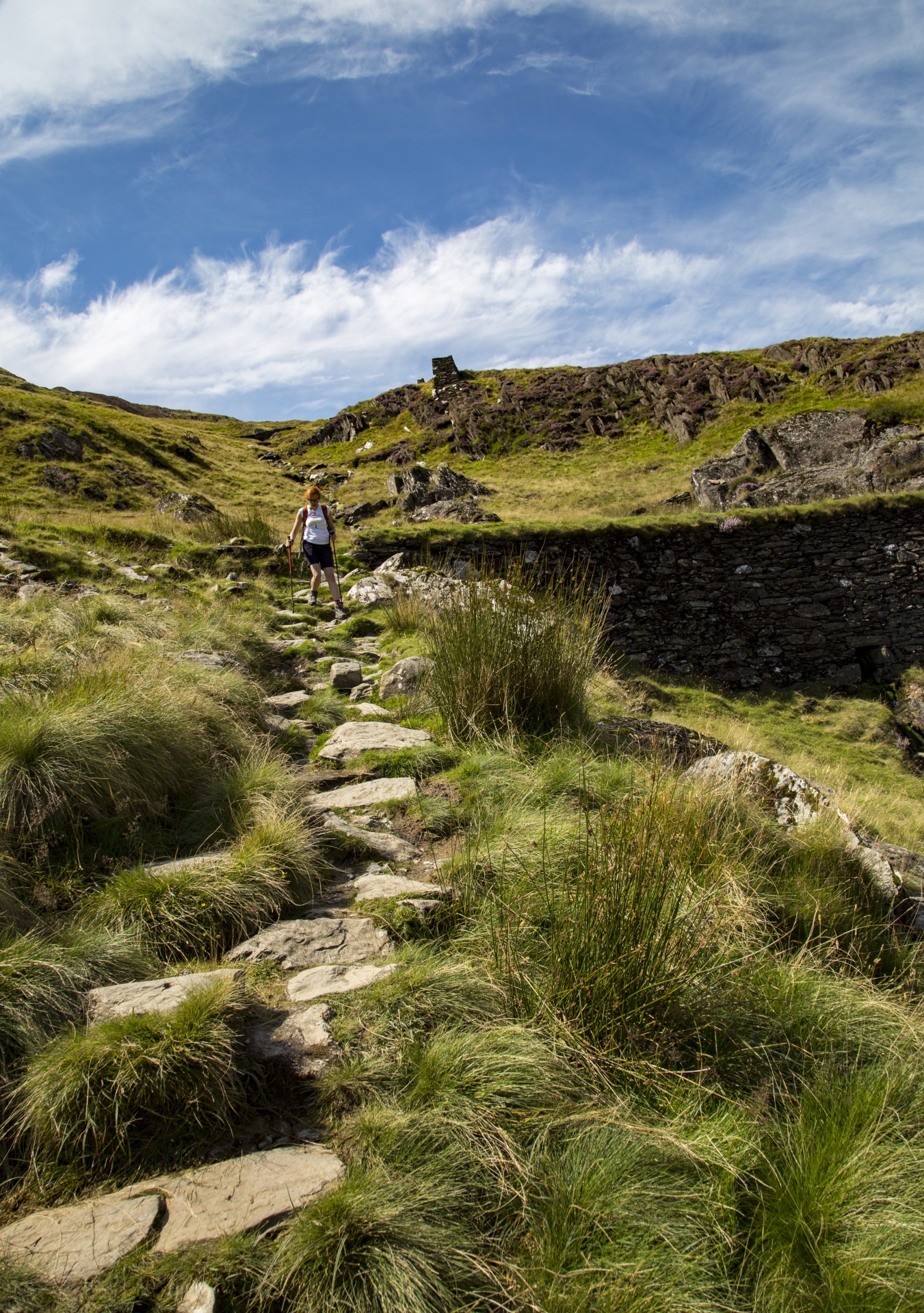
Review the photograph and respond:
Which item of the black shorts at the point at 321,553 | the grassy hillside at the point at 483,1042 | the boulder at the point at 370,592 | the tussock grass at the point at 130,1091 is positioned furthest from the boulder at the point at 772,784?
the black shorts at the point at 321,553

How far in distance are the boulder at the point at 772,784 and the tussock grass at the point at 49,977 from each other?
322 centimetres

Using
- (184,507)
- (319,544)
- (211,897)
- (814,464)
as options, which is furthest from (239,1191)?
(184,507)

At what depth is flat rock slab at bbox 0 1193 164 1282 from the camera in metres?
1.44

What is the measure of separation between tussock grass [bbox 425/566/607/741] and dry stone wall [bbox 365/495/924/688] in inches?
286

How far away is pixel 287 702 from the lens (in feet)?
19.3

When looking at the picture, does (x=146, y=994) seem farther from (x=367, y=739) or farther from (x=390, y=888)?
(x=367, y=739)

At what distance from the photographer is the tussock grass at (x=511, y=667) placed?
4.90 m

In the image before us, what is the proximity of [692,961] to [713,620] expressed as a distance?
11564 mm

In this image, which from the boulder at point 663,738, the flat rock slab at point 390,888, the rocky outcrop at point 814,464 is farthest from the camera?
the rocky outcrop at point 814,464

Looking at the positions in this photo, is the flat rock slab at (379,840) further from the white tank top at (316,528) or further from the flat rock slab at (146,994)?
the white tank top at (316,528)

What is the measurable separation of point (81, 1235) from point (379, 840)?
7.03 ft

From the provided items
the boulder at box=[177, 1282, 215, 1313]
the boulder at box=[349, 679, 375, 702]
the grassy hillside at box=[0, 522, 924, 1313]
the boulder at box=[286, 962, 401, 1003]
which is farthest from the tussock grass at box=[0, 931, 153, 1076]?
the boulder at box=[349, 679, 375, 702]

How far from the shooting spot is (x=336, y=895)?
3104 millimetres

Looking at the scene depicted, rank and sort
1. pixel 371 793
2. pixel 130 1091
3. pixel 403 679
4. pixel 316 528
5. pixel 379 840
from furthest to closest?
pixel 316 528
pixel 403 679
pixel 371 793
pixel 379 840
pixel 130 1091
